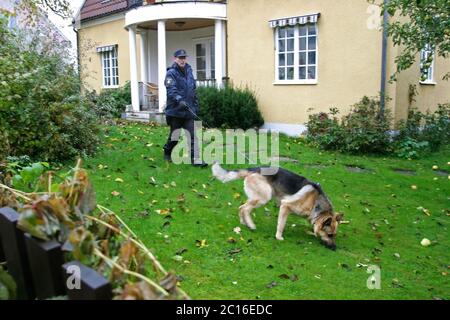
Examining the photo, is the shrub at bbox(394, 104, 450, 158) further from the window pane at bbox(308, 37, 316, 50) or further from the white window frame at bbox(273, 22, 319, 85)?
the window pane at bbox(308, 37, 316, 50)

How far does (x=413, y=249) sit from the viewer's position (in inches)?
221

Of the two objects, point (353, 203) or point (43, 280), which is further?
point (353, 203)

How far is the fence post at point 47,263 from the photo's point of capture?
181 cm

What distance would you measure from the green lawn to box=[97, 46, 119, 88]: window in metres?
13.3

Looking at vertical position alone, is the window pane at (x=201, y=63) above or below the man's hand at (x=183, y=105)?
above

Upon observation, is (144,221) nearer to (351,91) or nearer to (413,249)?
(413,249)

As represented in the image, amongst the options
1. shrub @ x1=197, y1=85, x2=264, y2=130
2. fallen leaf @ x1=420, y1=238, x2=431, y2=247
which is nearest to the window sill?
shrub @ x1=197, y1=85, x2=264, y2=130

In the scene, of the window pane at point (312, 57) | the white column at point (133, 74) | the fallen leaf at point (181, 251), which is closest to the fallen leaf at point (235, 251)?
the fallen leaf at point (181, 251)

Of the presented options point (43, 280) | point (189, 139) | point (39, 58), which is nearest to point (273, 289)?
point (43, 280)

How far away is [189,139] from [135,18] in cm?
1014

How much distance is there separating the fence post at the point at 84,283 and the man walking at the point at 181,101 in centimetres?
678

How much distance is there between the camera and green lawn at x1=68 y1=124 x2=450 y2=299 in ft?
14.3

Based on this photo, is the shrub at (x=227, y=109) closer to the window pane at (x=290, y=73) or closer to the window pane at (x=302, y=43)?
the window pane at (x=290, y=73)

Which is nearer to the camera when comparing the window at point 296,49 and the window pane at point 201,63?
the window at point 296,49
